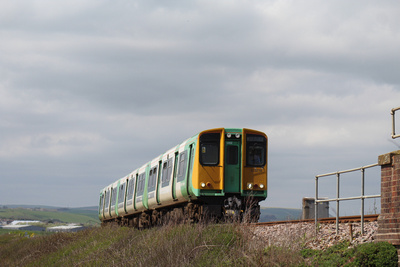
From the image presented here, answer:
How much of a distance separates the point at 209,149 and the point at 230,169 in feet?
2.98

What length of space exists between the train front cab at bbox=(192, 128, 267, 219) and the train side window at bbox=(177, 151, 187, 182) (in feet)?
4.21

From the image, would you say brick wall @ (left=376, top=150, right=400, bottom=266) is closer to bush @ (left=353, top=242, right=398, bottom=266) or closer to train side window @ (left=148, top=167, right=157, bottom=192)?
bush @ (left=353, top=242, right=398, bottom=266)

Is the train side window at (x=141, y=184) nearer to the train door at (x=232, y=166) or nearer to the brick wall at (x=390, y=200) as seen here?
the train door at (x=232, y=166)

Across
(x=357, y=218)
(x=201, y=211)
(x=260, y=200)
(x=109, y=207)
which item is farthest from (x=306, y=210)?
(x=109, y=207)

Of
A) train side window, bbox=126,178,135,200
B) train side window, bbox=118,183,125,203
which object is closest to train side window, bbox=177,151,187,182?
train side window, bbox=126,178,135,200

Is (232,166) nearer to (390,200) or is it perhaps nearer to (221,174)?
(221,174)

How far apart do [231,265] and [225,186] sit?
6770 millimetres

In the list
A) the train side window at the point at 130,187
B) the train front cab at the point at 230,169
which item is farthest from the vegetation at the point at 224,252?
the train side window at the point at 130,187

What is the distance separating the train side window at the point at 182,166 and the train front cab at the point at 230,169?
1.28 meters

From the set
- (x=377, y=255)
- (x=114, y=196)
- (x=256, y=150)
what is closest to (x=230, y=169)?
(x=256, y=150)

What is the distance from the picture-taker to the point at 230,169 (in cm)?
1833

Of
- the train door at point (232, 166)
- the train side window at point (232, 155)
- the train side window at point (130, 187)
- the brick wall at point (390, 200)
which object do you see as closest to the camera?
the brick wall at point (390, 200)

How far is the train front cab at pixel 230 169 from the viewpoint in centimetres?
1795

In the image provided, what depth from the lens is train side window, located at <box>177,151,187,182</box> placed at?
19344 millimetres
